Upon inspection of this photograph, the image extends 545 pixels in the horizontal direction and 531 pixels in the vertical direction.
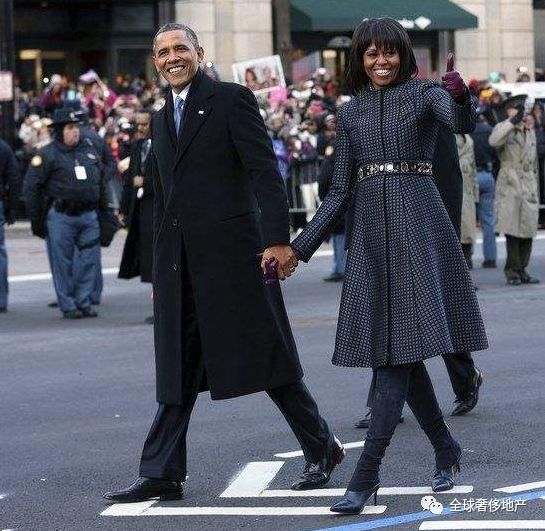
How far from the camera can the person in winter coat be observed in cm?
1574

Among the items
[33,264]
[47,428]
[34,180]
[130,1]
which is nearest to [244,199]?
[47,428]

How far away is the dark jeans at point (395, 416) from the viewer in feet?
20.4

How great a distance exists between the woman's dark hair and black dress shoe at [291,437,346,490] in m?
1.52

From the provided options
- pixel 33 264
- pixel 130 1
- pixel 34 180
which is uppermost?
pixel 130 1

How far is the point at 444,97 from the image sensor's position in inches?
245

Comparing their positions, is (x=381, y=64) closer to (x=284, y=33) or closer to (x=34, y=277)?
(x=34, y=277)

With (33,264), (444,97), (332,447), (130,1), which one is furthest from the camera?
(130,1)

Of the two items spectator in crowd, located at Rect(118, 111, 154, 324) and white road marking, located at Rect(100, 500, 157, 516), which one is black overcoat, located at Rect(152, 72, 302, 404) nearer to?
white road marking, located at Rect(100, 500, 157, 516)

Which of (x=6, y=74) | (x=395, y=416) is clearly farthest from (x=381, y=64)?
(x=6, y=74)

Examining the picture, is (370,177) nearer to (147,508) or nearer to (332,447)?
(332,447)

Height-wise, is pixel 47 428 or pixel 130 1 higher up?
pixel 130 1

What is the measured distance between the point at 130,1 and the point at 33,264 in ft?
49.0

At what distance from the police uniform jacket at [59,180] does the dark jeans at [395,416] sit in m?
8.25

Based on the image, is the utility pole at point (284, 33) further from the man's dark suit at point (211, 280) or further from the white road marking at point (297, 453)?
the man's dark suit at point (211, 280)
